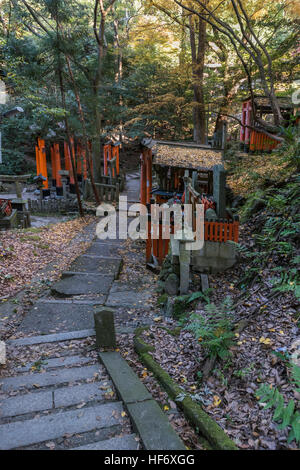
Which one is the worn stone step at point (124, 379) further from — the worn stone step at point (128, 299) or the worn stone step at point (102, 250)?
the worn stone step at point (102, 250)

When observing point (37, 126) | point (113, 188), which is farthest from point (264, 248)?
point (37, 126)

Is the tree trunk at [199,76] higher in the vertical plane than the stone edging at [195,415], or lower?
higher

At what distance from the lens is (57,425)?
294 centimetres

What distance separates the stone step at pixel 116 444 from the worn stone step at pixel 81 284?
4837 millimetres

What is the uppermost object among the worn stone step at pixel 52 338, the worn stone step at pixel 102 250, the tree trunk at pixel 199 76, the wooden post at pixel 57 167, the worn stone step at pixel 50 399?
the tree trunk at pixel 199 76

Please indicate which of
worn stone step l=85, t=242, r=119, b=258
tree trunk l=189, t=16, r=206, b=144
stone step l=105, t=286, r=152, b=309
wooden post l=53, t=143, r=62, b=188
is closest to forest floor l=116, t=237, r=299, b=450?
stone step l=105, t=286, r=152, b=309

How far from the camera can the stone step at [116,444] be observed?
2.62 meters

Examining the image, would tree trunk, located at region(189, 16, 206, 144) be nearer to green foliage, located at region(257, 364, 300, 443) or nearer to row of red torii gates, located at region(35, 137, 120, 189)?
row of red torii gates, located at region(35, 137, 120, 189)

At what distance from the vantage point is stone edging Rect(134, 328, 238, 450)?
2633 millimetres

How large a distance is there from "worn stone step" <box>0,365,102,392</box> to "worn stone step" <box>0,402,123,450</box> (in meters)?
0.70

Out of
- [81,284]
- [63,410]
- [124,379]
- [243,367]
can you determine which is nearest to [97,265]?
[81,284]

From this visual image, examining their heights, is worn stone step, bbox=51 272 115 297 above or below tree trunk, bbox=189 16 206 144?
below

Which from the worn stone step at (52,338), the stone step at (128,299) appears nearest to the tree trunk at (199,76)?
the stone step at (128,299)
